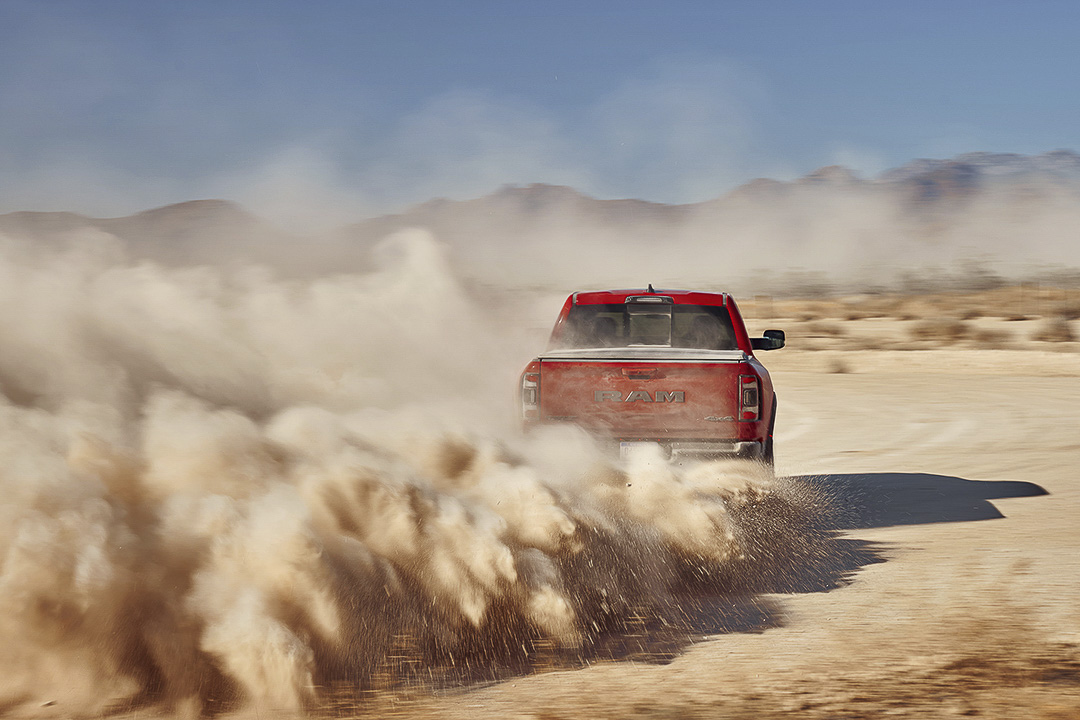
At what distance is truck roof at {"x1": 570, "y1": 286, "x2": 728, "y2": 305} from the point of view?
8844 mm

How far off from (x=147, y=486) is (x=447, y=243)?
1022 cm

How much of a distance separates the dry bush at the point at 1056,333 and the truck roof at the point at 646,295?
96.7ft

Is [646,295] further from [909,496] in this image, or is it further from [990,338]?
[990,338]

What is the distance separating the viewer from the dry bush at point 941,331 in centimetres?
3731

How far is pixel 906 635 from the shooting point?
5719 millimetres

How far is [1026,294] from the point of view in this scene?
59.9 metres

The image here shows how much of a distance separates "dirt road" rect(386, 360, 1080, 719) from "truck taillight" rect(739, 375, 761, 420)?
125 centimetres

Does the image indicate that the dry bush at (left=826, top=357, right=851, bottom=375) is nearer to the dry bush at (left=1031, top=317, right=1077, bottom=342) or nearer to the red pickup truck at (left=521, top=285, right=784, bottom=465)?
the dry bush at (left=1031, top=317, right=1077, bottom=342)

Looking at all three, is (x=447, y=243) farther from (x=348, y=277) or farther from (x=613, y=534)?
(x=613, y=534)

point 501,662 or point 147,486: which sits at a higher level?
point 147,486

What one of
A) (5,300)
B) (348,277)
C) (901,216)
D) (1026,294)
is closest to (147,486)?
(5,300)

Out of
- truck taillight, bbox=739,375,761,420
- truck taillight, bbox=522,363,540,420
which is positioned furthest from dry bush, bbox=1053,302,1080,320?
truck taillight, bbox=522,363,540,420

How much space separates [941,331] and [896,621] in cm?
3464

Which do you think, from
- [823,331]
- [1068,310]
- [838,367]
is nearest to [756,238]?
[1068,310]
